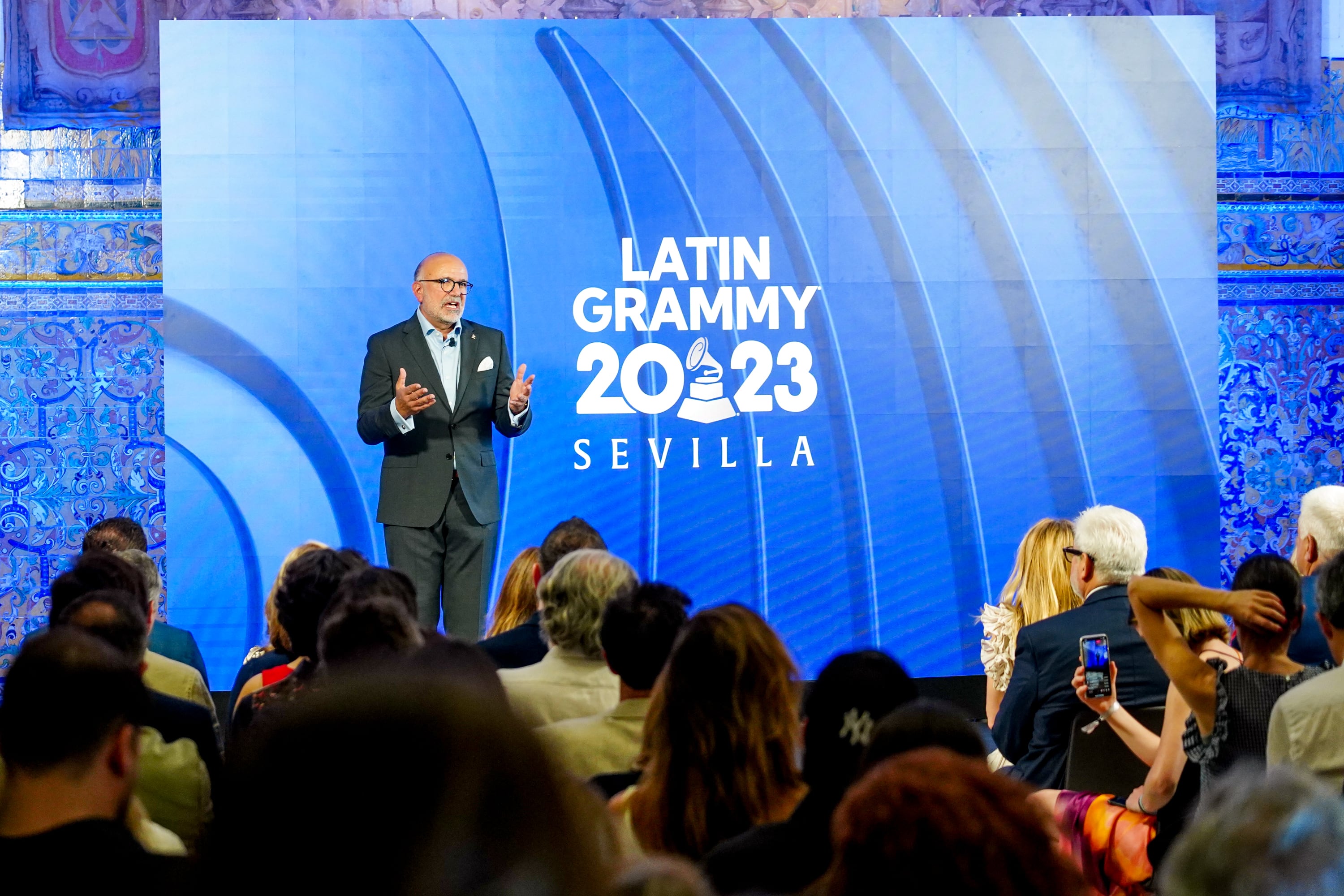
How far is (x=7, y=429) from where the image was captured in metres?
6.60

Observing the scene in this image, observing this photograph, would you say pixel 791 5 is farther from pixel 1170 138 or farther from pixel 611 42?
pixel 1170 138

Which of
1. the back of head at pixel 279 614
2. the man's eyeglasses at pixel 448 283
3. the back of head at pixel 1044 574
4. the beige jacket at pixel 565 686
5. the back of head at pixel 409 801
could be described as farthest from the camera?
the man's eyeglasses at pixel 448 283

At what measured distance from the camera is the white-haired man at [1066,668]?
3.44 meters

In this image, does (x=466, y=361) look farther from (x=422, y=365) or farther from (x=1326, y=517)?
(x=1326, y=517)

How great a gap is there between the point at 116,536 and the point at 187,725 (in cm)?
251

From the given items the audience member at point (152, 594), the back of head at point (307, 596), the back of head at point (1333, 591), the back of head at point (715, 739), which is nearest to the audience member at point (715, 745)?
the back of head at point (715, 739)

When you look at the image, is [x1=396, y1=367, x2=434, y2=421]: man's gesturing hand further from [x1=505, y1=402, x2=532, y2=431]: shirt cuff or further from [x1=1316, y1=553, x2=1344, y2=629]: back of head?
[x1=1316, y1=553, x2=1344, y2=629]: back of head

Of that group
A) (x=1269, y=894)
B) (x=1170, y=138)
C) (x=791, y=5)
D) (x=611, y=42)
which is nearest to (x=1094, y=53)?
(x=1170, y=138)

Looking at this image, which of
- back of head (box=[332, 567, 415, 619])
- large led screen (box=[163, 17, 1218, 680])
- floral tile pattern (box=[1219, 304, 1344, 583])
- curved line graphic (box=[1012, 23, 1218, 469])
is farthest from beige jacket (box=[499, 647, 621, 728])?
floral tile pattern (box=[1219, 304, 1344, 583])

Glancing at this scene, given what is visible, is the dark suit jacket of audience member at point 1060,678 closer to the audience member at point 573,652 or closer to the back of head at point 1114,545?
the back of head at point 1114,545

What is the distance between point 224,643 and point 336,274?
1.80m

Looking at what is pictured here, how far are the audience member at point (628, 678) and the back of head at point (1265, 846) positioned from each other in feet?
4.86

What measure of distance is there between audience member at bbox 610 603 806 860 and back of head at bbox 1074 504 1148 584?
1729 millimetres

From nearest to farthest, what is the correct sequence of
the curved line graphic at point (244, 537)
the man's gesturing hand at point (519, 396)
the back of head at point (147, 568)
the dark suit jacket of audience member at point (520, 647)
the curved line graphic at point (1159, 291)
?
the dark suit jacket of audience member at point (520, 647) → the back of head at point (147, 568) → the man's gesturing hand at point (519, 396) → the curved line graphic at point (244, 537) → the curved line graphic at point (1159, 291)
